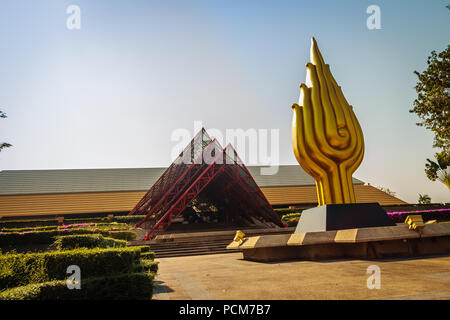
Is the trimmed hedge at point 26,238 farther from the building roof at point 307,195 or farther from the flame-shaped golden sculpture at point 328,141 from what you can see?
the building roof at point 307,195

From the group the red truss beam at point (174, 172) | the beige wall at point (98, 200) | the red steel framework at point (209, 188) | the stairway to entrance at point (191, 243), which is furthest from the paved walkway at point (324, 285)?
Result: the beige wall at point (98, 200)

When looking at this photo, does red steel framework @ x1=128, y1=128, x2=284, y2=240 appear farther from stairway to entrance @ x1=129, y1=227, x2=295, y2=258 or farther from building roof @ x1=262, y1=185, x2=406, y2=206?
building roof @ x1=262, y1=185, x2=406, y2=206

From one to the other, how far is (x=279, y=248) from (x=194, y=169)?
18167mm

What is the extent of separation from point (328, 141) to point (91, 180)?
118 ft

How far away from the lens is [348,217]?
37.5ft

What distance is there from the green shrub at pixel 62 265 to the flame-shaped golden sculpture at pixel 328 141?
8.51 meters

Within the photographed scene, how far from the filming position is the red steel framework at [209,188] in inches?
948

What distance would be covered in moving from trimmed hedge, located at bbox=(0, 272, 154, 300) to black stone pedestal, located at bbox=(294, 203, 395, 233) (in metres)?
7.56

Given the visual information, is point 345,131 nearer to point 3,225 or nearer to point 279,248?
point 279,248

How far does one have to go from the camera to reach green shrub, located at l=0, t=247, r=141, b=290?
613 cm

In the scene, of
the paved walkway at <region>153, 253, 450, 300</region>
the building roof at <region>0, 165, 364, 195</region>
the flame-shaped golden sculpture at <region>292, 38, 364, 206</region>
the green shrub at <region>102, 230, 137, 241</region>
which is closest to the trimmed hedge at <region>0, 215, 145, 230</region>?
the green shrub at <region>102, 230, 137, 241</region>

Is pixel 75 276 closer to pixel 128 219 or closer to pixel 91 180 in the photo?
pixel 128 219

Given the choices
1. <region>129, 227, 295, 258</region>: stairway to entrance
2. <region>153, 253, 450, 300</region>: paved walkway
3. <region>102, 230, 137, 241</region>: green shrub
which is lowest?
<region>129, 227, 295, 258</region>: stairway to entrance
